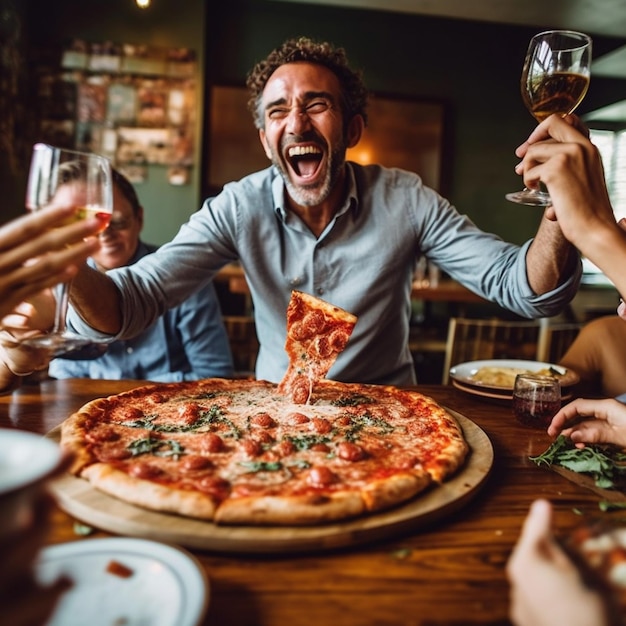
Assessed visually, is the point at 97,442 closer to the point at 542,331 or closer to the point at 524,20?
the point at 542,331

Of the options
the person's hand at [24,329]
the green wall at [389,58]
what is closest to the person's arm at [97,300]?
the person's hand at [24,329]

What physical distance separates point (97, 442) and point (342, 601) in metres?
0.83

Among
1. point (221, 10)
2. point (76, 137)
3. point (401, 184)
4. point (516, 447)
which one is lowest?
point (516, 447)

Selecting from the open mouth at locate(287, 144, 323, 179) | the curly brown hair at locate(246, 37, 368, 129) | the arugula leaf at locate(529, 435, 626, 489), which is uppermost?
the curly brown hair at locate(246, 37, 368, 129)

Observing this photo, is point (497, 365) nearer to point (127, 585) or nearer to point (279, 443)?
point (279, 443)

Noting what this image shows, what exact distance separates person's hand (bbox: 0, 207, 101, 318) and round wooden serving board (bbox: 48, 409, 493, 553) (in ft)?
1.38

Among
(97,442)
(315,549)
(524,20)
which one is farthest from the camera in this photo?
(524,20)

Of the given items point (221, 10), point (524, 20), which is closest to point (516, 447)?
point (221, 10)

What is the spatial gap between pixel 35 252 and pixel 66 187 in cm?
30

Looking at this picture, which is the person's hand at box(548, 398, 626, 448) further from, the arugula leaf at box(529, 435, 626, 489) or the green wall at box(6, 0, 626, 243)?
the green wall at box(6, 0, 626, 243)

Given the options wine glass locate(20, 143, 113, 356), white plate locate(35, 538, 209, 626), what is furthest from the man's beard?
white plate locate(35, 538, 209, 626)

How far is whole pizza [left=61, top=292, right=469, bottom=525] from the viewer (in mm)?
1159

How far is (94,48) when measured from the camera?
22.1 ft

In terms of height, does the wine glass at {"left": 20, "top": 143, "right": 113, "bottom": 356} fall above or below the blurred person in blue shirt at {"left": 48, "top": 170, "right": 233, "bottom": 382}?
above
